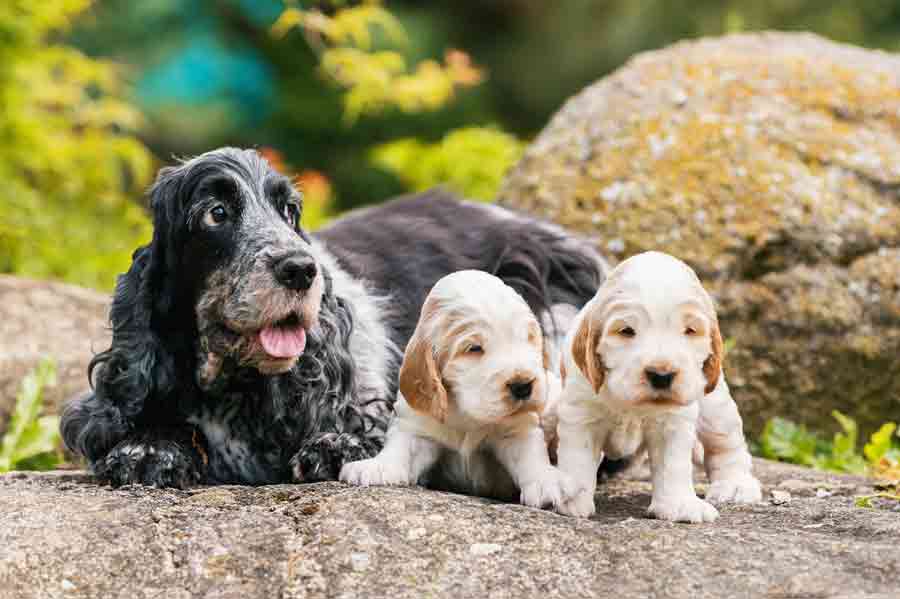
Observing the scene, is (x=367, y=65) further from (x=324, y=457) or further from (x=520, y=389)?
(x=520, y=389)

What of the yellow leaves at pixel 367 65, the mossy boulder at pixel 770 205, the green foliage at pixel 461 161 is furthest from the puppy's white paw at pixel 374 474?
the green foliage at pixel 461 161

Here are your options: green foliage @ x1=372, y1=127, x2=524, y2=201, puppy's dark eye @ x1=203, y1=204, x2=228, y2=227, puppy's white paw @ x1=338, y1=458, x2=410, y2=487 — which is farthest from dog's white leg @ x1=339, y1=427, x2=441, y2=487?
green foliage @ x1=372, y1=127, x2=524, y2=201

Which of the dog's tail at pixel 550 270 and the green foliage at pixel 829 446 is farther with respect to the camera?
the green foliage at pixel 829 446

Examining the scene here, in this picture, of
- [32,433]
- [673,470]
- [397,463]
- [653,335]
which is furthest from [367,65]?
[653,335]

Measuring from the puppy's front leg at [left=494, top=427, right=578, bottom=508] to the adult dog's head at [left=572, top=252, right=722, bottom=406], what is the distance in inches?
15.7

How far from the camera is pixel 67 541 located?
161 inches

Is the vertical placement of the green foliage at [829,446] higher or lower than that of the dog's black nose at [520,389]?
higher

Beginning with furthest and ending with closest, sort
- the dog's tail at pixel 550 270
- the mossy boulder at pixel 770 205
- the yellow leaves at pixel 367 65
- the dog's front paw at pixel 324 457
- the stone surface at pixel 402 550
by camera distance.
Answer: the yellow leaves at pixel 367 65 < the mossy boulder at pixel 770 205 < the dog's tail at pixel 550 270 < the dog's front paw at pixel 324 457 < the stone surface at pixel 402 550

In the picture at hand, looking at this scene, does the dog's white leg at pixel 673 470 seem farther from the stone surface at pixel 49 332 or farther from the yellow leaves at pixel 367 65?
the yellow leaves at pixel 367 65

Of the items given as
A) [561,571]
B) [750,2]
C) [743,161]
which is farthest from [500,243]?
[750,2]

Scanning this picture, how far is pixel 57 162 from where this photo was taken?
10.4 metres

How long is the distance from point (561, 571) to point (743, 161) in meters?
4.15

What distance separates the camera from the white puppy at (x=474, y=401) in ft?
14.5

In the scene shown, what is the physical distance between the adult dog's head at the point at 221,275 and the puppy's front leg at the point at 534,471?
2.67 ft
